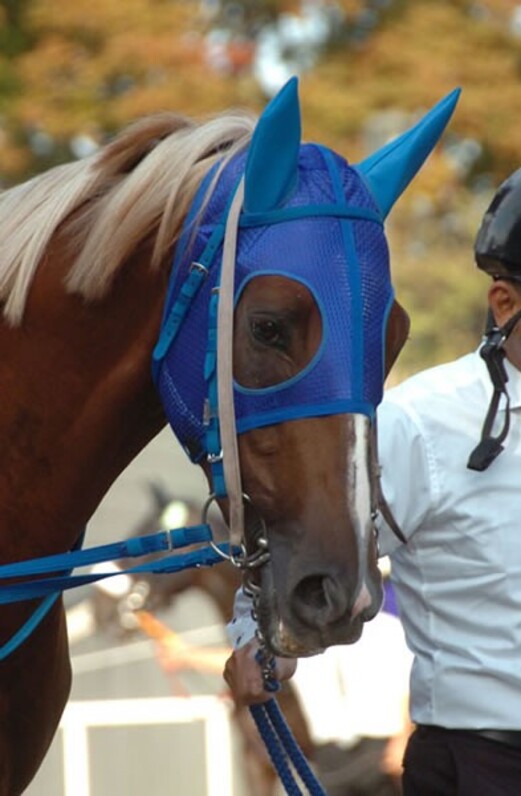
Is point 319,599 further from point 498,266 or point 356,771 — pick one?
point 356,771

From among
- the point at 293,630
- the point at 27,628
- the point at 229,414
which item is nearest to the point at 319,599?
the point at 293,630

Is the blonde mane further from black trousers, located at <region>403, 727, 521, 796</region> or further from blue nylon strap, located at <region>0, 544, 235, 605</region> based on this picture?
black trousers, located at <region>403, 727, 521, 796</region>

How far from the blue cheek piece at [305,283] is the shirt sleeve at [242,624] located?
454 millimetres

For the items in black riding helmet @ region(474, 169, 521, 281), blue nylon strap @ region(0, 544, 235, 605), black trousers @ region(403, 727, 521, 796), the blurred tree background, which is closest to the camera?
blue nylon strap @ region(0, 544, 235, 605)

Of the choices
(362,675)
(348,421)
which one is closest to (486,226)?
(348,421)

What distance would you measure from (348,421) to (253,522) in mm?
246

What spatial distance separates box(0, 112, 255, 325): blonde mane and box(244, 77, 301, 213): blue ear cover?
179mm

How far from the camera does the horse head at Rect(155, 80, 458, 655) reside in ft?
8.04

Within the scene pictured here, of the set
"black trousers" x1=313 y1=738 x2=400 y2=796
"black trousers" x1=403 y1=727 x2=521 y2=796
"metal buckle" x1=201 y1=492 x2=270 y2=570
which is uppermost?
"metal buckle" x1=201 y1=492 x2=270 y2=570

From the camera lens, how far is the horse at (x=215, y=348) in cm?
248

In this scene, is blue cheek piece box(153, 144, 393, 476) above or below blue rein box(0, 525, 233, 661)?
above

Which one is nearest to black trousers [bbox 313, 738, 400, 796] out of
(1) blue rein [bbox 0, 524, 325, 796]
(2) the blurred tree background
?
(1) blue rein [bbox 0, 524, 325, 796]

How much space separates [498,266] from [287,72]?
10.4m

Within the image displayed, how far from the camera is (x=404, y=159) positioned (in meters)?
2.81
